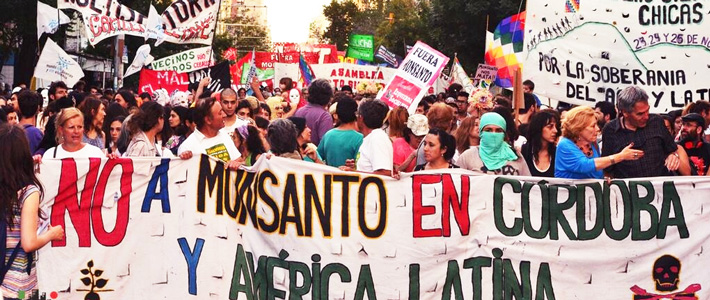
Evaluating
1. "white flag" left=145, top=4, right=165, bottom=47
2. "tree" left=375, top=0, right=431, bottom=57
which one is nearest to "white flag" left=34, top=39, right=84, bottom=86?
"white flag" left=145, top=4, right=165, bottom=47

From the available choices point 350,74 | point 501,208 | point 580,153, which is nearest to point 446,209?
point 501,208

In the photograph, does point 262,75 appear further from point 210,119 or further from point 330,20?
point 330,20

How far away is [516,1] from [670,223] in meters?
42.2

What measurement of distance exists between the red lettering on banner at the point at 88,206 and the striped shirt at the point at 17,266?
1853 millimetres

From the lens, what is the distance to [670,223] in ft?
25.6

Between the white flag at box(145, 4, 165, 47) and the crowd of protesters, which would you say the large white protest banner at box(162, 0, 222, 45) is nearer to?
the white flag at box(145, 4, 165, 47)

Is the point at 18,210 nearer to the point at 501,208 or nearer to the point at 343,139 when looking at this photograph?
the point at 501,208

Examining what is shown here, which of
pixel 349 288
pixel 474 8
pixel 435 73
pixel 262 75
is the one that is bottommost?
pixel 349 288

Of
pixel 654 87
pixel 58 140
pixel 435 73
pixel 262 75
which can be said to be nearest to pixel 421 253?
pixel 58 140

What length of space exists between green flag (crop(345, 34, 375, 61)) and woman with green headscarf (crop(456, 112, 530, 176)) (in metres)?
38.6

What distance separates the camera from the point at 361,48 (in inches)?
1960

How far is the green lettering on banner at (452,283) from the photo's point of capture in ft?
25.5

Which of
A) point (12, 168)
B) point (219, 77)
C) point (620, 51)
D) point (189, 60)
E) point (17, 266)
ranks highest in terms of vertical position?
point (189, 60)

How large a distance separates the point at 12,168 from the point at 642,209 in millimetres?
3886
